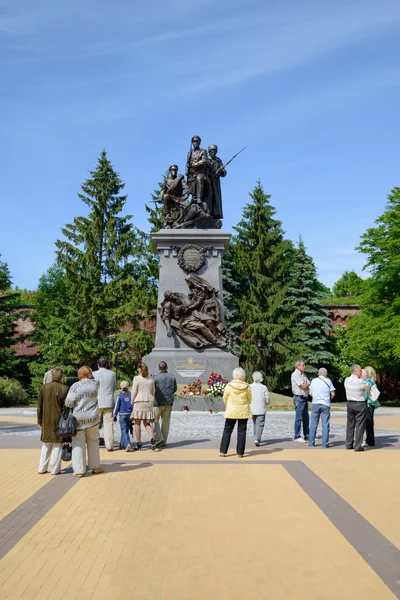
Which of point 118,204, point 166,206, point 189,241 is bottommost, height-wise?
point 189,241

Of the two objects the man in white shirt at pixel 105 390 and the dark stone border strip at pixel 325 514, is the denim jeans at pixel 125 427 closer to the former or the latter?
the man in white shirt at pixel 105 390

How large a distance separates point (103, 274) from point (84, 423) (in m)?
30.6

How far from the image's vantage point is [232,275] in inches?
1507

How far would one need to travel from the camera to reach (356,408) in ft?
35.9

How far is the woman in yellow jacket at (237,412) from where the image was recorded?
33.4 ft

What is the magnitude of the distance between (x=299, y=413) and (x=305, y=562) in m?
7.42

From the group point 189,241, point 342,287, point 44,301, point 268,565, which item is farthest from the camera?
point 342,287

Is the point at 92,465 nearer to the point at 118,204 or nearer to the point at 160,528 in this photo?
the point at 160,528

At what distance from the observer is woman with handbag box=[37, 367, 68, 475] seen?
8688mm

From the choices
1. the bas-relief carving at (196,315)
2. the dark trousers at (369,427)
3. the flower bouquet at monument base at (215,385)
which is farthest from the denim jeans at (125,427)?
the bas-relief carving at (196,315)

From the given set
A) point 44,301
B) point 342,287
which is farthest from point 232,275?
point 342,287

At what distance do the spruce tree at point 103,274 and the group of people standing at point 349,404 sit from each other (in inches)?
954

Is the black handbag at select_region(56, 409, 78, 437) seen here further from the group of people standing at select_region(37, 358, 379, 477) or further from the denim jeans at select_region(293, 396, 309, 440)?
the denim jeans at select_region(293, 396, 309, 440)

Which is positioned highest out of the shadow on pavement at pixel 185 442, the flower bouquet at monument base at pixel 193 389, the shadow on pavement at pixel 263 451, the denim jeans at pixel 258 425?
the flower bouquet at monument base at pixel 193 389
